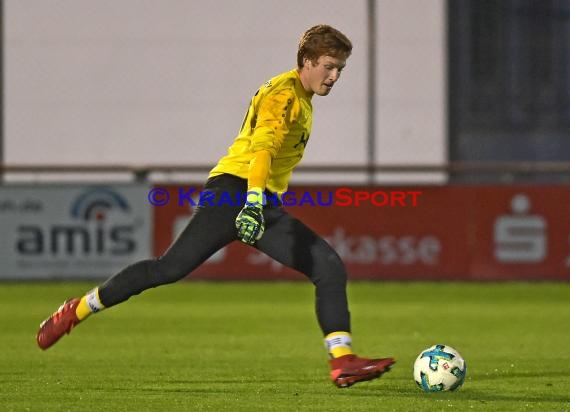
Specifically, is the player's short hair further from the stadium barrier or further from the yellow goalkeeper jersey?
the stadium barrier

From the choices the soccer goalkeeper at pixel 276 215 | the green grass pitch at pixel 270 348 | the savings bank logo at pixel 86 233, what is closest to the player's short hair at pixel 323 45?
the soccer goalkeeper at pixel 276 215

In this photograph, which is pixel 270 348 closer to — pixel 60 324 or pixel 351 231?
pixel 60 324

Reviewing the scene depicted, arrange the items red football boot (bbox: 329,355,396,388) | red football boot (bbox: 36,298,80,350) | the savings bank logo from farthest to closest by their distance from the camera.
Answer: the savings bank logo, red football boot (bbox: 36,298,80,350), red football boot (bbox: 329,355,396,388)

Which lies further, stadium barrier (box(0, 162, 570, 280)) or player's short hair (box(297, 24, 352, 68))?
stadium barrier (box(0, 162, 570, 280))

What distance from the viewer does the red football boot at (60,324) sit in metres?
8.37

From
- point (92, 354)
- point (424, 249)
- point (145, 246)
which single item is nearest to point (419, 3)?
point (424, 249)

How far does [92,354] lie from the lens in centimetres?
1019

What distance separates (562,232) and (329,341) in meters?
9.72

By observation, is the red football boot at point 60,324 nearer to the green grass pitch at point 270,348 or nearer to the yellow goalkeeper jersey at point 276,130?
the green grass pitch at point 270,348

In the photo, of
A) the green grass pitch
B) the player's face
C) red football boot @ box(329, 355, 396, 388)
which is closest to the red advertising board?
the green grass pitch

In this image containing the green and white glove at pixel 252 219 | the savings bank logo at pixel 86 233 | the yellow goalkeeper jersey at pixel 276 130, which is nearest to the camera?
the green and white glove at pixel 252 219

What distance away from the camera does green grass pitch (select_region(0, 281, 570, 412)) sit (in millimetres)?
7695

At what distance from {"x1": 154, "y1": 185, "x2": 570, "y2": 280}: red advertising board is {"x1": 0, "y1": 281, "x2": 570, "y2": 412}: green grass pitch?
21cm

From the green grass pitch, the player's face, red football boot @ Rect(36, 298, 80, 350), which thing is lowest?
the green grass pitch
